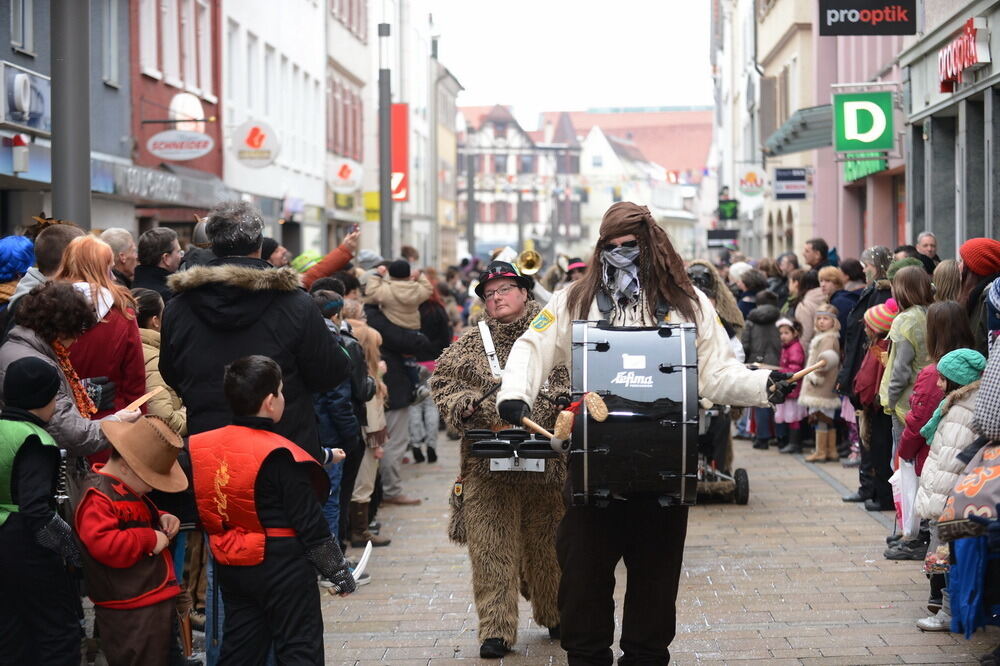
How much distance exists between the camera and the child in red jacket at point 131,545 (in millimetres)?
5590

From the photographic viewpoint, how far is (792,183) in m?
29.5

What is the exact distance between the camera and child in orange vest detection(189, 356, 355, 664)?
5.23 m

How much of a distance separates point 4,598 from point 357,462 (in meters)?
3.90

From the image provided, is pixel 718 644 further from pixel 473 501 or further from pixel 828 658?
pixel 473 501

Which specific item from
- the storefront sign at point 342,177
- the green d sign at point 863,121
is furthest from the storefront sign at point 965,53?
the storefront sign at point 342,177

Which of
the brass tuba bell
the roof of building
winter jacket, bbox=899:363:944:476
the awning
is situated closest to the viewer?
winter jacket, bbox=899:363:944:476

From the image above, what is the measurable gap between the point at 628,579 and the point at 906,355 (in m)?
4.39

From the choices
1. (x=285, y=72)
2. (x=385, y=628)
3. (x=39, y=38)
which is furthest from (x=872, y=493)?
(x=285, y=72)

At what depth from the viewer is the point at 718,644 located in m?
7.27

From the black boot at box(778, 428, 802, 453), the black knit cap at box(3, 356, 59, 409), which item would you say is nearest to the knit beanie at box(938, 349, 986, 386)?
the black knit cap at box(3, 356, 59, 409)

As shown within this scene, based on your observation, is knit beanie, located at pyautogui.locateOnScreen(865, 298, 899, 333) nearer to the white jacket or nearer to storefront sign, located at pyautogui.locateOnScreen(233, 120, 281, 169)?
the white jacket

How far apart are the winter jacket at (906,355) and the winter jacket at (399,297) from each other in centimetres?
437

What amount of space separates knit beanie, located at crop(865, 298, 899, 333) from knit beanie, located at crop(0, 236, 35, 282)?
566 cm

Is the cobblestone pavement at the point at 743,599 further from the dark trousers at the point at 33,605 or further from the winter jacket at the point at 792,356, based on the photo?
the winter jacket at the point at 792,356
